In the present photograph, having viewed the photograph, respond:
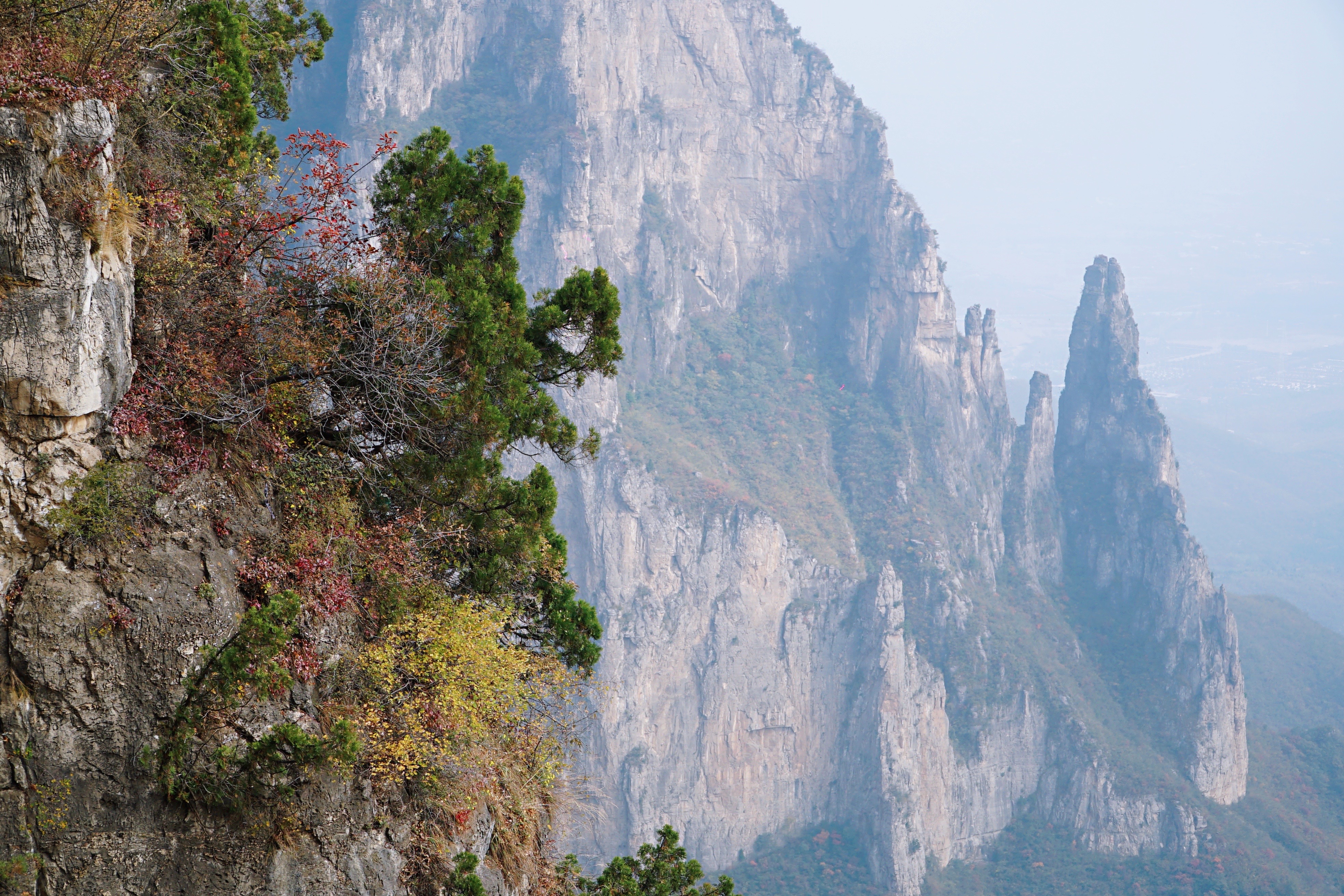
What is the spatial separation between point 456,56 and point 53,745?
8565cm

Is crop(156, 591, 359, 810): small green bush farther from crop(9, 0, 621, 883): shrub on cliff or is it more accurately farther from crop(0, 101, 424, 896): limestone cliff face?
crop(0, 101, 424, 896): limestone cliff face

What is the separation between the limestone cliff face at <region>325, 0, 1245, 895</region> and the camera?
76188 millimetres

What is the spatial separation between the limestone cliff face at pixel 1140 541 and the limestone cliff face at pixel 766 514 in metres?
1.69

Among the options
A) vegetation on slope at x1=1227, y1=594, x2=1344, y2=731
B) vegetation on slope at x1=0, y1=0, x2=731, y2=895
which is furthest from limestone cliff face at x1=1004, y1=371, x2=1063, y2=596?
vegetation on slope at x1=0, y1=0, x2=731, y2=895

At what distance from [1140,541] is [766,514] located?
4040 centimetres

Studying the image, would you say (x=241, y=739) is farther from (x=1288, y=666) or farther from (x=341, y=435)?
(x=1288, y=666)

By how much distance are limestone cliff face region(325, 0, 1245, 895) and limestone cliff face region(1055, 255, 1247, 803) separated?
1.69 m

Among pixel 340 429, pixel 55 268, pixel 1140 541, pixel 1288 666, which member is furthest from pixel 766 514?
pixel 55 268

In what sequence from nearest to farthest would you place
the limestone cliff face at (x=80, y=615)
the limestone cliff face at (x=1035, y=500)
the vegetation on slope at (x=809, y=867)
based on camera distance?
the limestone cliff face at (x=80, y=615) < the vegetation on slope at (x=809, y=867) < the limestone cliff face at (x=1035, y=500)

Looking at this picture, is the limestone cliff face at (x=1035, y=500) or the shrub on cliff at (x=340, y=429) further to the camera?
the limestone cliff face at (x=1035, y=500)

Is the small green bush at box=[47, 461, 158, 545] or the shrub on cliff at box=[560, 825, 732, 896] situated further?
the shrub on cliff at box=[560, 825, 732, 896]

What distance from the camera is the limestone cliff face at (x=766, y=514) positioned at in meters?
76.2

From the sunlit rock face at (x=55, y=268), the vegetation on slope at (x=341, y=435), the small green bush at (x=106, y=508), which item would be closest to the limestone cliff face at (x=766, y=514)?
the vegetation on slope at (x=341, y=435)

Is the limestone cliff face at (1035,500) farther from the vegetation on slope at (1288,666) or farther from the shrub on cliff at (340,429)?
the shrub on cliff at (340,429)
